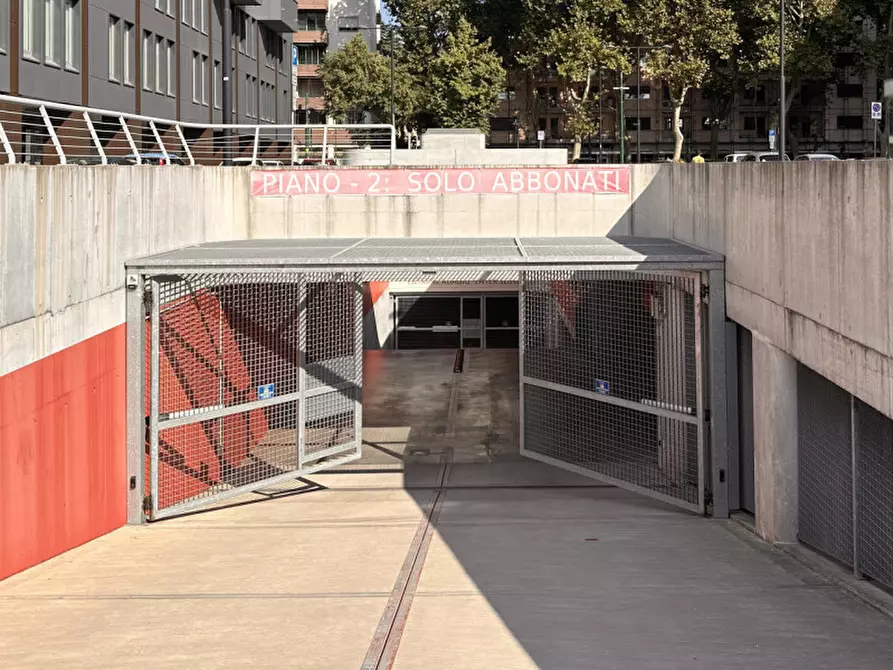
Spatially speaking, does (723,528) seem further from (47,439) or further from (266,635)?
(47,439)

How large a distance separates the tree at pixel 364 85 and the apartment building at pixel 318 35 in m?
20.3

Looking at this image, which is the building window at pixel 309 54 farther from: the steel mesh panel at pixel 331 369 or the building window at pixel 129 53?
the steel mesh panel at pixel 331 369

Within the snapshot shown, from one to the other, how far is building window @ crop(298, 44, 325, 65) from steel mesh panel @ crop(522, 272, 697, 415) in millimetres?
83646

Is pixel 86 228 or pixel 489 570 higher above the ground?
pixel 86 228

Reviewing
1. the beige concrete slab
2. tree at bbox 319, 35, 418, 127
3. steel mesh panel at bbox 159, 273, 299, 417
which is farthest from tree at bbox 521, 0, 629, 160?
the beige concrete slab

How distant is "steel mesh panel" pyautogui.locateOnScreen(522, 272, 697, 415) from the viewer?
1666cm

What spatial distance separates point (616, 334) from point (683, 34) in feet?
169

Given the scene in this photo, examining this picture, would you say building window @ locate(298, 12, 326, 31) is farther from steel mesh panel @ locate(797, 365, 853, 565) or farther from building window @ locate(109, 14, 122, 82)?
steel mesh panel @ locate(797, 365, 853, 565)

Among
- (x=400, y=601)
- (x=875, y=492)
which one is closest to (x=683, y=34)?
(x=875, y=492)

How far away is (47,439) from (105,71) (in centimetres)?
2499

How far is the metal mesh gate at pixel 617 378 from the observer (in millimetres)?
16375

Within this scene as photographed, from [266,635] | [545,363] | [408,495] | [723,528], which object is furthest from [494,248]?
[266,635]

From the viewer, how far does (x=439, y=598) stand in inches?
444

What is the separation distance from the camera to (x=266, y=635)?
10062 millimetres
